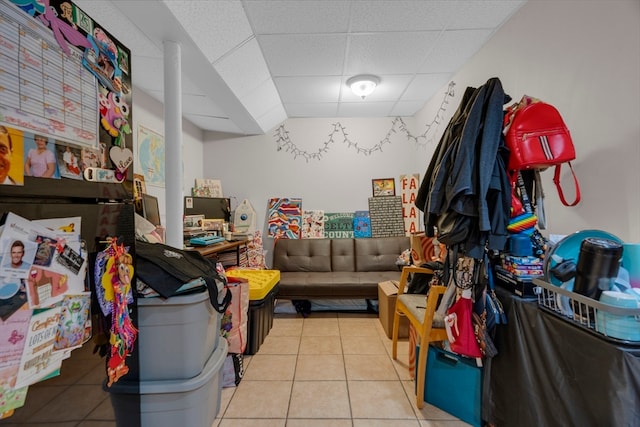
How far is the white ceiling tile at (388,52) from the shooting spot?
207 centimetres

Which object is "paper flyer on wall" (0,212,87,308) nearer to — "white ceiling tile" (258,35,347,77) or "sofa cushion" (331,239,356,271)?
"white ceiling tile" (258,35,347,77)

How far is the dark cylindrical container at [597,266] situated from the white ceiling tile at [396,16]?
1737 mm

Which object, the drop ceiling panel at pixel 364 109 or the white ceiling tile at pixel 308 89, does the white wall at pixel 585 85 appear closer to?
the drop ceiling panel at pixel 364 109

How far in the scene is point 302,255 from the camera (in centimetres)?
345

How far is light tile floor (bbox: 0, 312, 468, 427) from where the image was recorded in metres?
0.73

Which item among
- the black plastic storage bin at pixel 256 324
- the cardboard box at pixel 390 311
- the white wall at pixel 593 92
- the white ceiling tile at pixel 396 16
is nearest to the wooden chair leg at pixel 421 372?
the cardboard box at pixel 390 311

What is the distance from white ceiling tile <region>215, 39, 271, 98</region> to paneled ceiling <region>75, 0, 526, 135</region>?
0.4 inches

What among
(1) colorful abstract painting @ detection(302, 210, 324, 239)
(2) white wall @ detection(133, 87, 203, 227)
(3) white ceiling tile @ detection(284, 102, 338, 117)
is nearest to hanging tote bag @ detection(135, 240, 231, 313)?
(2) white wall @ detection(133, 87, 203, 227)

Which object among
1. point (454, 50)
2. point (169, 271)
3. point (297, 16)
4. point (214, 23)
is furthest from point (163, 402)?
point (454, 50)

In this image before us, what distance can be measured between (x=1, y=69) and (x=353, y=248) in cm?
324

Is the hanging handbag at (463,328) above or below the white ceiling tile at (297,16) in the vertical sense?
below

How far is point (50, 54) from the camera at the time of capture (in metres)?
0.68

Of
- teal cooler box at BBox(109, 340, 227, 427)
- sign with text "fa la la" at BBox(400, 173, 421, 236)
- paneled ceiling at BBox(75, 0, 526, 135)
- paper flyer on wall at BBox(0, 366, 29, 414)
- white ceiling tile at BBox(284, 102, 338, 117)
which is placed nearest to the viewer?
paper flyer on wall at BBox(0, 366, 29, 414)

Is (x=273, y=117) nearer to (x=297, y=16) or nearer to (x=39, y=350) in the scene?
(x=297, y=16)
